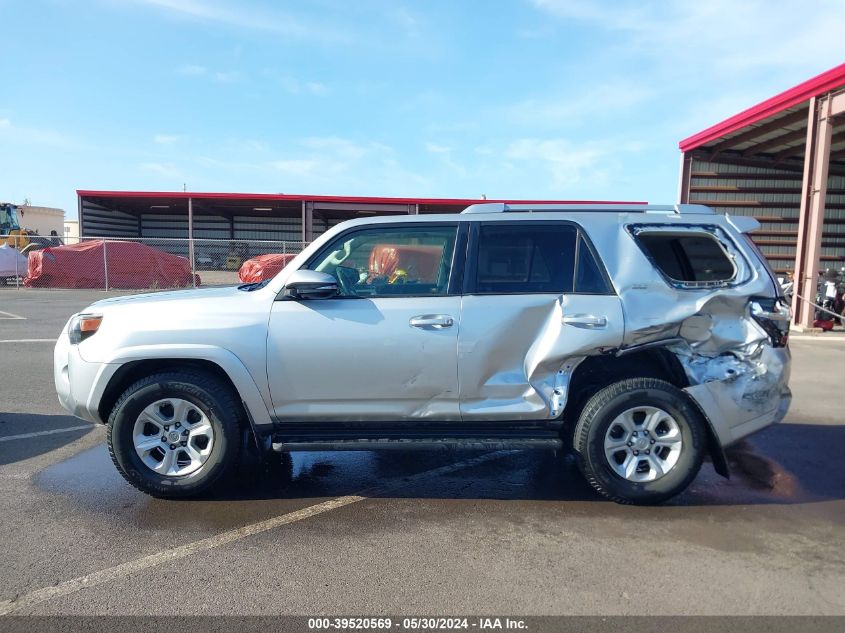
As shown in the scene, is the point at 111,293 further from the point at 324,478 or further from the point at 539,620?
the point at 539,620

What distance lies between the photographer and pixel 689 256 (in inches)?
170

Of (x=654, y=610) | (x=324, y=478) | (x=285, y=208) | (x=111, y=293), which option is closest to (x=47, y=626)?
(x=324, y=478)

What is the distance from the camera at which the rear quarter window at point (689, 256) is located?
417 centimetres

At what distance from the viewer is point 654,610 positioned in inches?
113

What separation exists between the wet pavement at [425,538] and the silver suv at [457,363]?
1.16ft

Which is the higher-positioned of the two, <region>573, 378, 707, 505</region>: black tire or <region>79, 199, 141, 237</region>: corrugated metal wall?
<region>79, 199, 141, 237</region>: corrugated metal wall

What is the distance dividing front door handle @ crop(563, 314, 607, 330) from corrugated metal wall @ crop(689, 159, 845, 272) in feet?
55.0

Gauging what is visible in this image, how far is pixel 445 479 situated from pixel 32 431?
389 centimetres

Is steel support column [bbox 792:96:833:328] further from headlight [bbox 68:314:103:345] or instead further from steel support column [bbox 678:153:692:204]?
headlight [bbox 68:314:103:345]

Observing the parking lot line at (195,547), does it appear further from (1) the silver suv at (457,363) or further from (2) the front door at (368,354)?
(2) the front door at (368,354)

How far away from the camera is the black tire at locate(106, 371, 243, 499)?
3967mm

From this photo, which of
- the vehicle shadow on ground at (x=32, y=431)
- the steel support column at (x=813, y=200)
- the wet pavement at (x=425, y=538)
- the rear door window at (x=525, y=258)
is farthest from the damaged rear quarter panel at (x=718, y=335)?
the steel support column at (x=813, y=200)

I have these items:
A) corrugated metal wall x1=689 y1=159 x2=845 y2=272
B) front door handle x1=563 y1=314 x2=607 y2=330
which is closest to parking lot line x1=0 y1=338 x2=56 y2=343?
front door handle x1=563 y1=314 x2=607 y2=330

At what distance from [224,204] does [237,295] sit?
33117 millimetres
